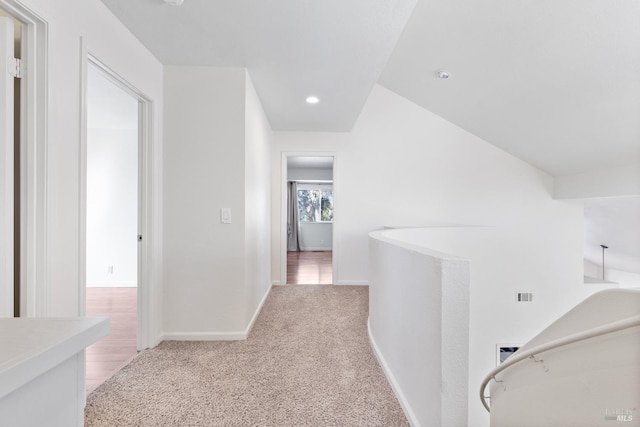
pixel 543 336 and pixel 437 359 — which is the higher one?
pixel 543 336

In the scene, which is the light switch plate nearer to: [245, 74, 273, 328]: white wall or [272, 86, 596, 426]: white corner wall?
[245, 74, 273, 328]: white wall

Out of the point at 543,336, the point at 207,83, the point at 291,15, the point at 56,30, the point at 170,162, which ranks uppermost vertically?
the point at 291,15

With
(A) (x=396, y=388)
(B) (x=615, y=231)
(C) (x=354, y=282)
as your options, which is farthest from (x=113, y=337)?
(B) (x=615, y=231)

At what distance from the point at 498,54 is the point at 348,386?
127 inches

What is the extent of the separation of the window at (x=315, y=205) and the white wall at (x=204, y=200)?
6507mm

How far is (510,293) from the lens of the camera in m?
4.85

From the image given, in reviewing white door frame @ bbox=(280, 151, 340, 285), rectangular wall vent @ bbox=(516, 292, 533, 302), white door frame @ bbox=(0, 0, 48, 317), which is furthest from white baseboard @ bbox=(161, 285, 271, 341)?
rectangular wall vent @ bbox=(516, 292, 533, 302)

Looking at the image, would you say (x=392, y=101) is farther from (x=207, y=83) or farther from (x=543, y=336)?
(x=543, y=336)

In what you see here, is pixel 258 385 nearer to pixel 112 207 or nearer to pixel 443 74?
pixel 443 74

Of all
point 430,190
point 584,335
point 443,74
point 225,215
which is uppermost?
point 443,74

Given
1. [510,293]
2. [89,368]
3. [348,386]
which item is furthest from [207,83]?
[510,293]

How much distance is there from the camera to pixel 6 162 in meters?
1.38

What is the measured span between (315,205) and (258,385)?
24.2 feet

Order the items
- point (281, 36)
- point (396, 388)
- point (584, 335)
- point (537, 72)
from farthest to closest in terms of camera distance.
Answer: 1. point (537, 72)
2. point (281, 36)
3. point (396, 388)
4. point (584, 335)
